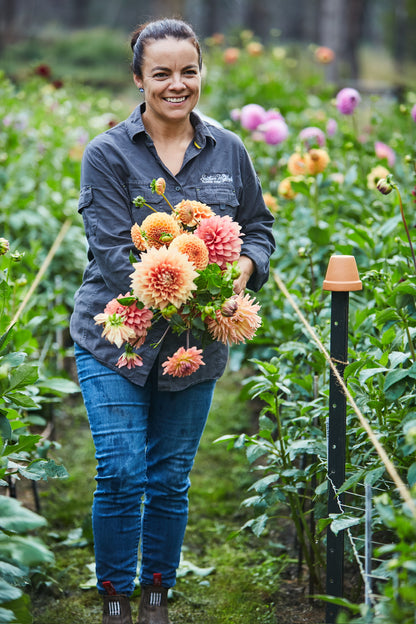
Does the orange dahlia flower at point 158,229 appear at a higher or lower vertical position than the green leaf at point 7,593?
higher

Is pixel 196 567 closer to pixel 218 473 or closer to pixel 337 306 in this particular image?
pixel 218 473

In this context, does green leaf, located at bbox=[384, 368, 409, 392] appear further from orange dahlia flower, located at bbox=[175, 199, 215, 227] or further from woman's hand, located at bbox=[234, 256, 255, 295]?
orange dahlia flower, located at bbox=[175, 199, 215, 227]

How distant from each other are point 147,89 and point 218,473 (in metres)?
2.25

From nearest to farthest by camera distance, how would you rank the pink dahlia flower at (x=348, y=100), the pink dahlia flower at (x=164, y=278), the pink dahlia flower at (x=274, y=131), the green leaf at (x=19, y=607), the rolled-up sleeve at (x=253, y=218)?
the green leaf at (x=19, y=607), the pink dahlia flower at (x=164, y=278), the rolled-up sleeve at (x=253, y=218), the pink dahlia flower at (x=348, y=100), the pink dahlia flower at (x=274, y=131)

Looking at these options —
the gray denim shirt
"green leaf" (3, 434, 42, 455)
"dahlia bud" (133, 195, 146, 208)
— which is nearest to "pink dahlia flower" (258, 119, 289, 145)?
the gray denim shirt

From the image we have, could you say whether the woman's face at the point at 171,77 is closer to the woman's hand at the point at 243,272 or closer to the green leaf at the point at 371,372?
the woman's hand at the point at 243,272

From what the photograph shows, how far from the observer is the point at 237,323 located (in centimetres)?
192

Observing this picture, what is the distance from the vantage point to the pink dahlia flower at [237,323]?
188cm

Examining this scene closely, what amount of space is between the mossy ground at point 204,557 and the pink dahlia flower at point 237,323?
82 centimetres

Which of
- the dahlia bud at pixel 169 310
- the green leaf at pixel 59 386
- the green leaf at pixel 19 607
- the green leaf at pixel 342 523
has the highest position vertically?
the green leaf at pixel 59 386

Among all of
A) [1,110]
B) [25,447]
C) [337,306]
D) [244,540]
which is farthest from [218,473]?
[1,110]

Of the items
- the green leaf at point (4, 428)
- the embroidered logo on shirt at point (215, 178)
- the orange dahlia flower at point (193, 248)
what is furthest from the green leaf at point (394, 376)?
the green leaf at point (4, 428)

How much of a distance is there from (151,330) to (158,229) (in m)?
0.36

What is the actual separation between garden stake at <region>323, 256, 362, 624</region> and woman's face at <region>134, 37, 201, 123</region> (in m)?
0.68
